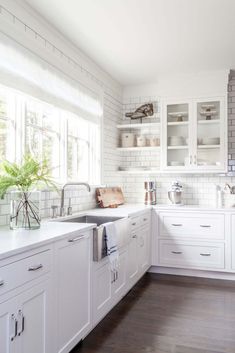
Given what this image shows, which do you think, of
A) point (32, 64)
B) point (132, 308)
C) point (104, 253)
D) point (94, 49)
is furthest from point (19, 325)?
point (94, 49)

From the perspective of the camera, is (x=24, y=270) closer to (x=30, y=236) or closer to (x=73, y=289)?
(x=30, y=236)

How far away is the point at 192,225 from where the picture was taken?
405cm

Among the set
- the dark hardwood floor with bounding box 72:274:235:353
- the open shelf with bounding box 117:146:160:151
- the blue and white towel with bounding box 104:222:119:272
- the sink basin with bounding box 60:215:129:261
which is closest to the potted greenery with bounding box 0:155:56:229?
the sink basin with bounding box 60:215:129:261

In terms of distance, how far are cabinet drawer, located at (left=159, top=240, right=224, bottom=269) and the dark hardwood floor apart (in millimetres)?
289

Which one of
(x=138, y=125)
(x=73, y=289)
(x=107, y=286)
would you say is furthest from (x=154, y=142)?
(x=73, y=289)

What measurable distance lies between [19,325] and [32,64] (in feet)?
6.68

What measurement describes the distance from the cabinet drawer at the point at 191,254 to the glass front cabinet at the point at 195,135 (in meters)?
0.97

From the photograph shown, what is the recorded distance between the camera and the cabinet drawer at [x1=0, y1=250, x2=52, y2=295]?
4.88 ft

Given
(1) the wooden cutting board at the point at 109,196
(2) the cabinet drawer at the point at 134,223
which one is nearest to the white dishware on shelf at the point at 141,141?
(1) the wooden cutting board at the point at 109,196

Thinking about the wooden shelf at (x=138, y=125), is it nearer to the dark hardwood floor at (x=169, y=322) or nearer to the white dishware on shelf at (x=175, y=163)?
the white dishware on shelf at (x=175, y=163)

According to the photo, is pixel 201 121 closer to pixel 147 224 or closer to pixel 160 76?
pixel 160 76

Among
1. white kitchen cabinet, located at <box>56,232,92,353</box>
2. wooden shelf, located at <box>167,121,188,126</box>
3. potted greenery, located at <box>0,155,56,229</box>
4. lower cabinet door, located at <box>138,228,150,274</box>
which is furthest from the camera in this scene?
wooden shelf, located at <box>167,121,188,126</box>

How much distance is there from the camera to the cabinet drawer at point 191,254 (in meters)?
3.97

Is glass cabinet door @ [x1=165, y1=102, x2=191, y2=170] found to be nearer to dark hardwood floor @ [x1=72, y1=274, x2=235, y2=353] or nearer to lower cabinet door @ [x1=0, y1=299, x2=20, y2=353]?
dark hardwood floor @ [x1=72, y1=274, x2=235, y2=353]
